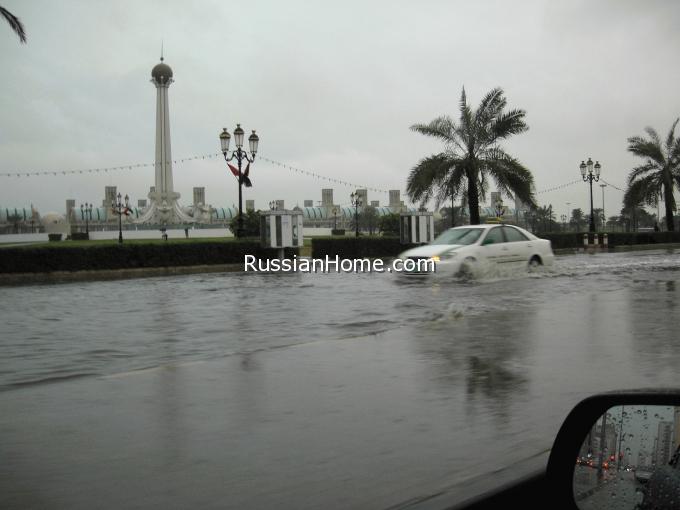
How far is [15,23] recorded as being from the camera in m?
20.1

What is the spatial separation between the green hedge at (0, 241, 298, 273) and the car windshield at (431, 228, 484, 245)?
8768 mm

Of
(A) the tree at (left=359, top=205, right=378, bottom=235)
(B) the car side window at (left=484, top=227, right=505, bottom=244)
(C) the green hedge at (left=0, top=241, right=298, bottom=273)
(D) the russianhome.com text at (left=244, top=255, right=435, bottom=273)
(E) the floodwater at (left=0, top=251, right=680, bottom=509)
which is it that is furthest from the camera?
(A) the tree at (left=359, top=205, right=378, bottom=235)

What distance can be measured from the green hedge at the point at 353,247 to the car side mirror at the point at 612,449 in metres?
27.7

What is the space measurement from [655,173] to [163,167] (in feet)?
195

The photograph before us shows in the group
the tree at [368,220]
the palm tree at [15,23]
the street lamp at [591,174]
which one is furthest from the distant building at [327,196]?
the palm tree at [15,23]

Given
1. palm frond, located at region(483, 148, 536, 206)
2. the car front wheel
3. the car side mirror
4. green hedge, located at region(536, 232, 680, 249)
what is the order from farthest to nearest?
green hedge, located at region(536, 232, 680, 249)
palm frond, located at region(483, 148, 536, 206)
the car front wheel
the car side mirror

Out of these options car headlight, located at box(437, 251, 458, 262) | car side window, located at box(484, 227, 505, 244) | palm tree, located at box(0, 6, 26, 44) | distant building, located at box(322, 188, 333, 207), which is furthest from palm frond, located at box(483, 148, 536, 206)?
distant building, located at box(322, 188, 333, 207)

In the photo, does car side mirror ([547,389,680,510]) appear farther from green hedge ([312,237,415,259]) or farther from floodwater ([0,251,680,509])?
green hedge ([312,237,415,259])

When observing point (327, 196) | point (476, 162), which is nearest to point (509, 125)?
point (476, 162)

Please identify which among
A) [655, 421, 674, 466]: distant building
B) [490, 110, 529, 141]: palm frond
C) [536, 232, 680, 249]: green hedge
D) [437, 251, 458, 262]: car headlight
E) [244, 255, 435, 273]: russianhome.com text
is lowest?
[244, 255, 435, 273]: russianhome.com text

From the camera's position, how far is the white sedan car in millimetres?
17266

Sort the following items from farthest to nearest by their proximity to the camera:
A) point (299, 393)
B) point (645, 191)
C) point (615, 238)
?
point (645, 191)
point (615, 238)
point (299, 393)

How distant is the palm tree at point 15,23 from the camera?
65.9 ft

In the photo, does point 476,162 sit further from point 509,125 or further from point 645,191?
point 645,191
